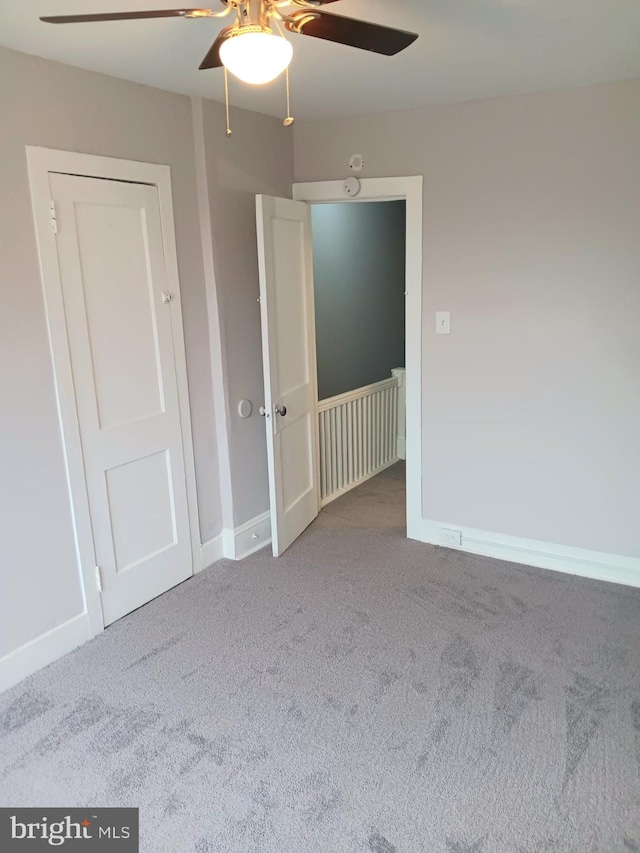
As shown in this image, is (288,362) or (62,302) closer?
(62,302)

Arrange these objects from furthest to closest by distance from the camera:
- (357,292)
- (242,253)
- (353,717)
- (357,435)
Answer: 1. (357,292)
2. (357,435)
3. (242,253)
4. (353,717)

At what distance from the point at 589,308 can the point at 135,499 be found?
7.63 ft

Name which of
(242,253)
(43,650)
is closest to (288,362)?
(242,253)

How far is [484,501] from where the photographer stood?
11.0ft

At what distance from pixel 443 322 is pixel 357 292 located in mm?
1805

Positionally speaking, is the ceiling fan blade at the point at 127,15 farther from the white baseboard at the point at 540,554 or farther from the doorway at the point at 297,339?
the white baseboard at the point at 540,554

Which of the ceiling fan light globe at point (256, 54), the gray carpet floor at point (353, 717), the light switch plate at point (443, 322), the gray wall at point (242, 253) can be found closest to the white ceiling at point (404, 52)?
the gray wall at point (242, 253)

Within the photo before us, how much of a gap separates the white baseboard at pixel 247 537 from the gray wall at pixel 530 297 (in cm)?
103

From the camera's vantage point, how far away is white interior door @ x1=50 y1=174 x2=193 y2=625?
2.48 meters

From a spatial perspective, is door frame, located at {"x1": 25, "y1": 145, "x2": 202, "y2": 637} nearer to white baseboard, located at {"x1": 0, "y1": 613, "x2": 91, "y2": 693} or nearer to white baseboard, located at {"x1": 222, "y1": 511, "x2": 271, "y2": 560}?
white baseboard, located at {"x1": 0, "y1": 613, "x2": 91, "y2": 693}

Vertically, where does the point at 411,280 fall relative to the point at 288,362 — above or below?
above

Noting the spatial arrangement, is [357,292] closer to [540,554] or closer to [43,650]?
[540,554]

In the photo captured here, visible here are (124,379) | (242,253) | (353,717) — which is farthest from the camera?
(242,253)

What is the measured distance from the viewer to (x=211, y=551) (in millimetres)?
3328
